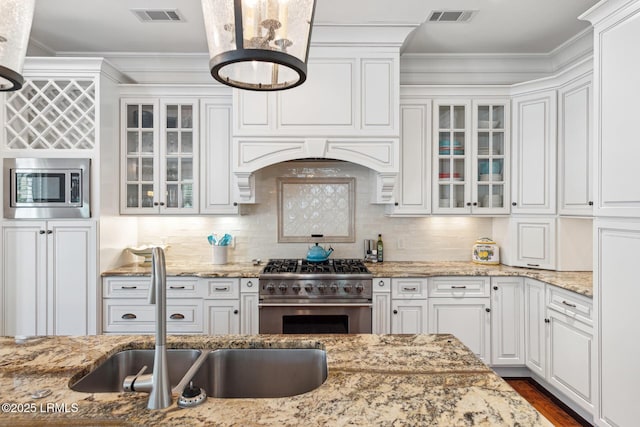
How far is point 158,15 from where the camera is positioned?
2.89 meters

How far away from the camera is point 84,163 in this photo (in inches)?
118

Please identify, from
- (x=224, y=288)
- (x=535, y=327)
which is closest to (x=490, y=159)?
(x=535, y=327)

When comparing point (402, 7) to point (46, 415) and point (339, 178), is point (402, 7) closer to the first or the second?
point (339, 178)

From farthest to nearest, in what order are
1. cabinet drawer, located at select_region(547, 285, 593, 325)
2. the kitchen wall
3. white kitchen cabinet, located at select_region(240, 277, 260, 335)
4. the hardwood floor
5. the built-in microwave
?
the kitchen wall
white kitchen cabinet, located at select_region(240, 277, 260, 335)
the built-in microwave
the hardwood floor
cabinet drawer, located at select_region(547, 285, 593, 325)

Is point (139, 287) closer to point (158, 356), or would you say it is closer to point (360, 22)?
point (158, 356)

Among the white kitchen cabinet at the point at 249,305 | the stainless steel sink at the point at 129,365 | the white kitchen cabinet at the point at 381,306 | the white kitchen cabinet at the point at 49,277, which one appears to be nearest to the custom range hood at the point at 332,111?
the white kitchen cabinet at the point at 249,305

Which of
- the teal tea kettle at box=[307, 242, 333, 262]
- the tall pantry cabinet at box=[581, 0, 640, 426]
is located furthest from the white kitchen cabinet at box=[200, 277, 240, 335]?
the tall pantry cabinet at box=[581, 0, 640, 426]

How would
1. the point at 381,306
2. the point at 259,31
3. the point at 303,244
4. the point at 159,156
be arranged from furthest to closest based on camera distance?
the point at 303,244 < the point at 159,156 < the point at 381,306 < the point at 259,31

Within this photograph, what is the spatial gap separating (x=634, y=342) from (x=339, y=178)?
8.16 feet

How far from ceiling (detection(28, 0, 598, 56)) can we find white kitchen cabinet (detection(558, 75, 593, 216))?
0.56m

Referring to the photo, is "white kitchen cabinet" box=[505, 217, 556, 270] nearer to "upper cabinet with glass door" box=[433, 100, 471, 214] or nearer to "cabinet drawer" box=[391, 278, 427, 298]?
"upper cabinet with glass door" box=[433, 100, 471, 214]

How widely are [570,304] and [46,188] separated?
160 inches

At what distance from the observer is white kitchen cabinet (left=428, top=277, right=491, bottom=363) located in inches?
124

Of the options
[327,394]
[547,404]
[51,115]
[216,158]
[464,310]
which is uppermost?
[51,115]
